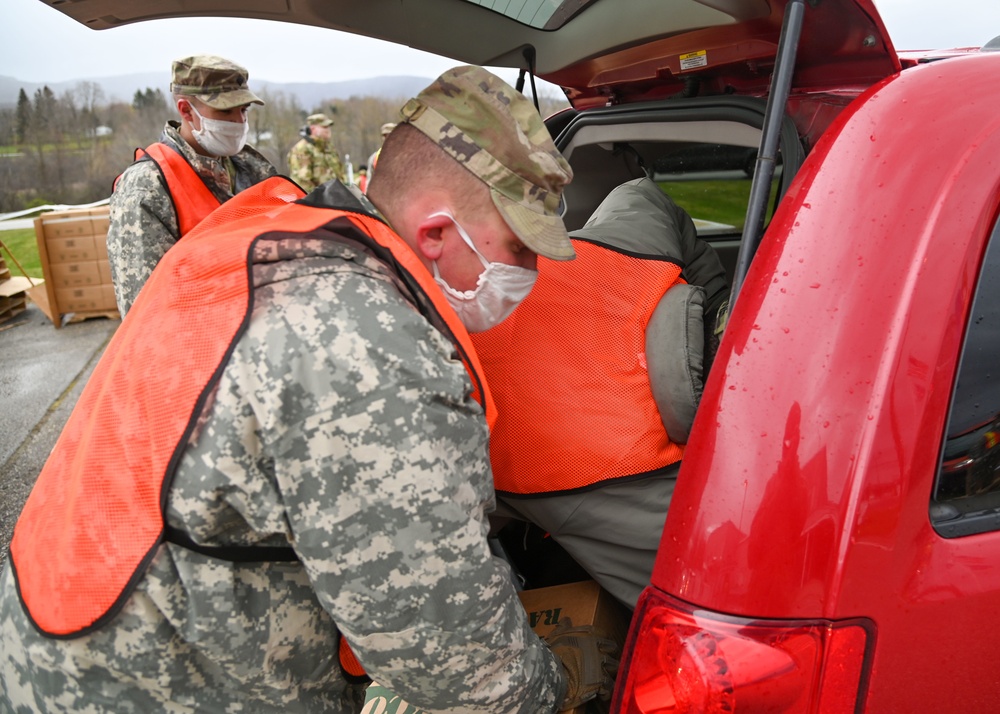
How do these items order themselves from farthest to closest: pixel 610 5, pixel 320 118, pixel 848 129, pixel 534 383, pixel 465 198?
pixel 320 118 < pixel 610 5 < pixel 534 383 < pixel 465 198 < pixel 848 129

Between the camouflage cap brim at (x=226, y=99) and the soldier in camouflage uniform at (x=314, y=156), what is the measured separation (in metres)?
6.30

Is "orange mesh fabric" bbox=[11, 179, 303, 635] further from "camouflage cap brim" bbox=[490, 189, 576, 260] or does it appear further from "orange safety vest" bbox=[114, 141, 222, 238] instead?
"orange safety vest" bbox=[114, 141, 222, 238]

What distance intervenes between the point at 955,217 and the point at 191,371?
108cm

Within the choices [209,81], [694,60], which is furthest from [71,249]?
[694,60]

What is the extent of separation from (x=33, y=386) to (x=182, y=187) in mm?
3583

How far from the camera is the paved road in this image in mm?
4270

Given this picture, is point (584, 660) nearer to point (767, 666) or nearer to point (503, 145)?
point (767, 666)

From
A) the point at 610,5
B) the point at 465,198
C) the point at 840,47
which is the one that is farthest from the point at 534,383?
the point at 610,5

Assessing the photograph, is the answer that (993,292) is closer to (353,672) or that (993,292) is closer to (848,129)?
(848,129)

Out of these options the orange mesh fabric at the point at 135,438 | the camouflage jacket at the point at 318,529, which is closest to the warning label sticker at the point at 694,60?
the camouflage jacket at the point at 318,529

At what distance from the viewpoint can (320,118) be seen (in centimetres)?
990

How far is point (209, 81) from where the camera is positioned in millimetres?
3346

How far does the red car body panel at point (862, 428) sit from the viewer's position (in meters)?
1.02

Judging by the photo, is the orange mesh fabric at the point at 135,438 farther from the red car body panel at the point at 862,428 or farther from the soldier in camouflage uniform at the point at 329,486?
the red car body panel at the point at 862,428
